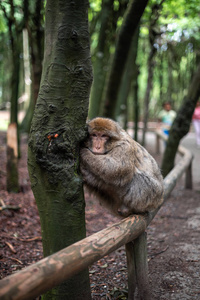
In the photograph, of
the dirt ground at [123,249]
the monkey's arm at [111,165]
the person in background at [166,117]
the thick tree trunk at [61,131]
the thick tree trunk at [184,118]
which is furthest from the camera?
the person in background at [166,117]

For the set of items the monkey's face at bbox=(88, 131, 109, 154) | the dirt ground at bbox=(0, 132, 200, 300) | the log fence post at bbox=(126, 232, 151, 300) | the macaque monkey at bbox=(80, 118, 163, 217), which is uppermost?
the monkey's face at bbox=(88, 131, 109, 154)

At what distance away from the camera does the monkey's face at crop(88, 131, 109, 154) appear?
2.86 m

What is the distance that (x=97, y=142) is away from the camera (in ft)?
9.43

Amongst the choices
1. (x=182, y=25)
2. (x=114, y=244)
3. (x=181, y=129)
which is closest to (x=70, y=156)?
(x=114, y=244)

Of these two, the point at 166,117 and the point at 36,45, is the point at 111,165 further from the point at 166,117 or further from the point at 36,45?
the point at 166,117

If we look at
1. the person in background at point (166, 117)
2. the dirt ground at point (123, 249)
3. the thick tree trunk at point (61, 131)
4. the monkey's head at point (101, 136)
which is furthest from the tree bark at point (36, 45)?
the person in background at point (166, 117)

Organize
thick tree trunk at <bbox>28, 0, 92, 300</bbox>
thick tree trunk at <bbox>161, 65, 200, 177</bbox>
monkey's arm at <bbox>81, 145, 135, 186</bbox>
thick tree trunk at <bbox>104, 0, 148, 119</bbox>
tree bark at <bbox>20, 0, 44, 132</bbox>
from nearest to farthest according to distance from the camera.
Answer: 1. thick tree trunk at <bbox>28, 0, 92, 300</bbox>
2. monkey's arm at <bbox>81, 145, 135, 186</bbox>
3. thick tree trunk at <bbox>104, 0, 148, 119</bbox>
4. tree bark at <bbox>20, 0, 44, 132</bbox>
5. thick tree trunk at <bbox>161, 65, 200, 177</bbox>

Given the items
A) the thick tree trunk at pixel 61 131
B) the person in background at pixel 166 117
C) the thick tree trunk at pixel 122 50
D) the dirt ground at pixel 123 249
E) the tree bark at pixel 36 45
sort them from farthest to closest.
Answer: the person in background at pixel 166 117 < the tree bark at pixel 36 45 < the thick tree trunk at pixel 122 50 < the dirt ground at pixel 123 249 < the thick tree trunk at pixel 61 131

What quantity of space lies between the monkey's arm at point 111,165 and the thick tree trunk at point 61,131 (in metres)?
0.35

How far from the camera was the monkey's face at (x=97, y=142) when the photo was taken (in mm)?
2857

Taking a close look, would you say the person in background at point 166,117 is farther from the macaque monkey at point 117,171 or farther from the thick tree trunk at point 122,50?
the macaque monkey at point 117,171

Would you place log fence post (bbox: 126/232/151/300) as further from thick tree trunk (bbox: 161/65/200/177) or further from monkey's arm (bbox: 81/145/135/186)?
thick tree trunk (bbox: 161/65/200/177)

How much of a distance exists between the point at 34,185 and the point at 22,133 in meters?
9.67

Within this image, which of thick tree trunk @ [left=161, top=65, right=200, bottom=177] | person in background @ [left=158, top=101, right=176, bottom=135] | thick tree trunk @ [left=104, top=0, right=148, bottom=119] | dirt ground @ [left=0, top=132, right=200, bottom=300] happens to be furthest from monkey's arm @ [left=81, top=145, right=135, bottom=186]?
person in background @ [left=158, top=101, right=176, bottom=135]
